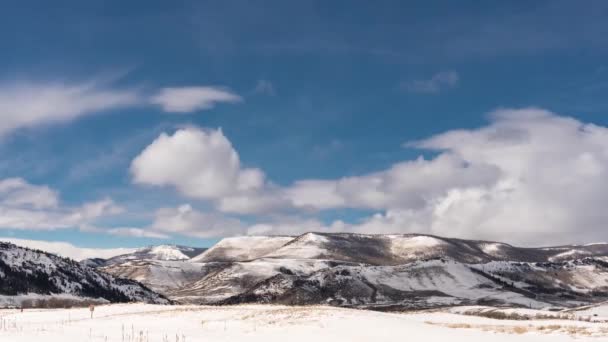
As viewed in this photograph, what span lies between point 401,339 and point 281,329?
877cm

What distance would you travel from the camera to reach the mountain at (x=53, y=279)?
15162 cm

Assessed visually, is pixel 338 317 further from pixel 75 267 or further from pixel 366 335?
pixel 75 267

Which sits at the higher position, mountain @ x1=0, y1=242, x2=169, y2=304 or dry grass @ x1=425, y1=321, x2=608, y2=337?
mountain @ x1=0, y1=242, x2=169, y2=304

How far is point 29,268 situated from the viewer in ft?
543

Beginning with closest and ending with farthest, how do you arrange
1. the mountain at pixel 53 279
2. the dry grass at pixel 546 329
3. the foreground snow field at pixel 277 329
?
1. the foreground snow field at pixel 277 329
2. the dry grass at pixel 546 329
3. the mountain at pixel 53 279

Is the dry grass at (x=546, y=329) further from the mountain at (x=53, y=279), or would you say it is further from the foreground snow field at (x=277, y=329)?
the mountain at (x=53, y=279)

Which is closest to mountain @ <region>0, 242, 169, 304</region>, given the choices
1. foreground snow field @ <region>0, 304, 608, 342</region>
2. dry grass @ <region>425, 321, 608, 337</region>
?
foreground snow field @ <region>0, 304, 608, 342</region>

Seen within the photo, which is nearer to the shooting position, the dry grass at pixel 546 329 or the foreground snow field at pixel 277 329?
the foreground snow field at pixel 277 329

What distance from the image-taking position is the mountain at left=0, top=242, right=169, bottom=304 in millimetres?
151625

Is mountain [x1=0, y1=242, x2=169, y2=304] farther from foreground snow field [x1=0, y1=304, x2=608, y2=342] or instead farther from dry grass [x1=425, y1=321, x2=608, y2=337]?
dry grass [x1=425, y1=321, x2=608, y2=337]

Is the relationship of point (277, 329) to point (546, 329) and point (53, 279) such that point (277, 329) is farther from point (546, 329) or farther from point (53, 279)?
point (53, 279)

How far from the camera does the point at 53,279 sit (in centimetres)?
16638

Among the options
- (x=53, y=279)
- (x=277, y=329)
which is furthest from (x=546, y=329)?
(x=53, y=279)

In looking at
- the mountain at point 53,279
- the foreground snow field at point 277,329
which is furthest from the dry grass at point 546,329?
the mountain at point 53,279
